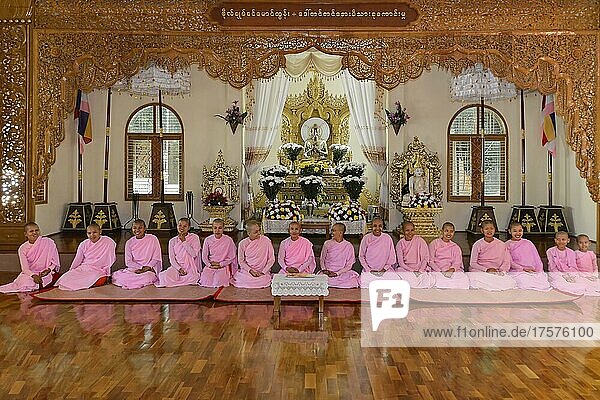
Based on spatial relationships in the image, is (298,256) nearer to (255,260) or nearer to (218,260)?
(255,260)

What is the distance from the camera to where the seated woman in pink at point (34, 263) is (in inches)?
341

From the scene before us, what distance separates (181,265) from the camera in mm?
9102

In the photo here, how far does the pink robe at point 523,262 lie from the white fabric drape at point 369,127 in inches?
173

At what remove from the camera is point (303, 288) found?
733cm

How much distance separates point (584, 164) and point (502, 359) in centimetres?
470

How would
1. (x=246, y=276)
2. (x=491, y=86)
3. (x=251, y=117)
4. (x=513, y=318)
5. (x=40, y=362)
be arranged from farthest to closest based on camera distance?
(x=251, y=117) < (x=491, y=86) < (x=246, y=276) < (x=513, y=318) < (x=40, y=362)

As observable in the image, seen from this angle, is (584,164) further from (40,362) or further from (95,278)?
(40,362)

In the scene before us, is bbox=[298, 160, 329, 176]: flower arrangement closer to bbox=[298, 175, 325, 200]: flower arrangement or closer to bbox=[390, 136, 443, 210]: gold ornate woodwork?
bbox=[298, 175, 325, 200]: flower arrangement

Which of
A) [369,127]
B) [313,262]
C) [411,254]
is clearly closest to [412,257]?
[411,254]

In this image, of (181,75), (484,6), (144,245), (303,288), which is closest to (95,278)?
(144,245)

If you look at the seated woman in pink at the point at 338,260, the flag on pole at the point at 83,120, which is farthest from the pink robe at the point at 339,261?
the flag on pole at the point at 83,120

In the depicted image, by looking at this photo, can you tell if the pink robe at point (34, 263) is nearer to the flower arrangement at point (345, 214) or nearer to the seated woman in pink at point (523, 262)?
the flower arrangement at point (345, 214)

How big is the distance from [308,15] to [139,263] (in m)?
3.94

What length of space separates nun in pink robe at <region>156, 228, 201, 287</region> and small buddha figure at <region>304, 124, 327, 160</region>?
4.94 metres
